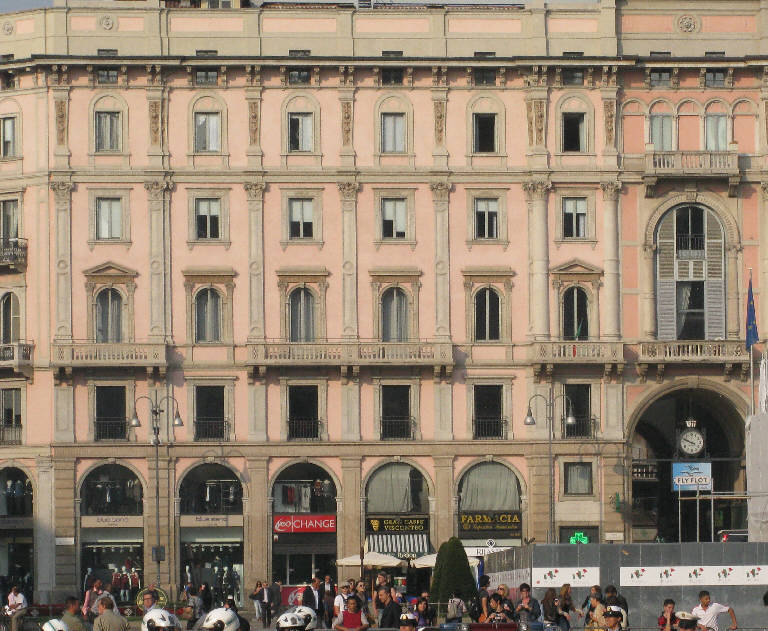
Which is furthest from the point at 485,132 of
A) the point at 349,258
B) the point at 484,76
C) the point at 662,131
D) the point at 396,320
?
the point at 396,320

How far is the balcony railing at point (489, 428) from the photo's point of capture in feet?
301

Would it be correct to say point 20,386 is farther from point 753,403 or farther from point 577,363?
point 753,403

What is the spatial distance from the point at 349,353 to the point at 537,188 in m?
10.5

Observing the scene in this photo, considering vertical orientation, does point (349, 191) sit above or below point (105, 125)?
below

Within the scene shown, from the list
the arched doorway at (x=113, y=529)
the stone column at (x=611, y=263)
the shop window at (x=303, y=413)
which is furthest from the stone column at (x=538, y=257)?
the arched doorway at (x=113, y=529)

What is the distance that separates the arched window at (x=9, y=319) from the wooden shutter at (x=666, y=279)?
2669cm

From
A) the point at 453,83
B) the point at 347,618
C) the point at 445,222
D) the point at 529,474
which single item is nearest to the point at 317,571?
the point at 529,474

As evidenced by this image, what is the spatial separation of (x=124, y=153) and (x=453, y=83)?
46.1 ft

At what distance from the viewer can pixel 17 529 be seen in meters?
90.8

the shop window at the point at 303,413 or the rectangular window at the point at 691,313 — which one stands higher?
the rectangular window at the point at 691,313

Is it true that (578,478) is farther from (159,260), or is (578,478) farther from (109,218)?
(109,218)

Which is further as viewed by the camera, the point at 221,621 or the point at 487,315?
the point at 487,315

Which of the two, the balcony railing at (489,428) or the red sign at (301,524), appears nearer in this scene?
the red sign at (301,524)

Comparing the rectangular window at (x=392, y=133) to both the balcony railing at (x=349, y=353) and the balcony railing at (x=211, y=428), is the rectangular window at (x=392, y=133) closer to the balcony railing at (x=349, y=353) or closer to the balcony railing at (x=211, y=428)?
the balcony railing at (x=349, y=353)
